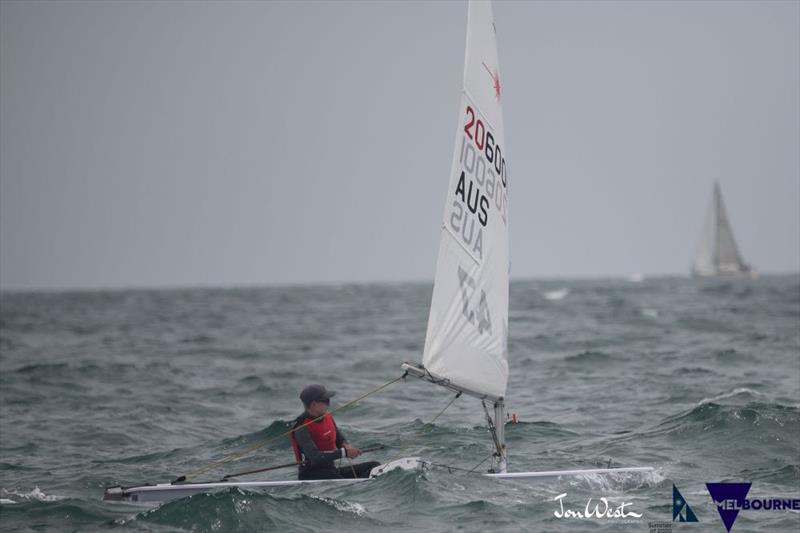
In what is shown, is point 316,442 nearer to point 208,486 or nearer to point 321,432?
point 321,432

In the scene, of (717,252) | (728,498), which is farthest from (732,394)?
(717,252)

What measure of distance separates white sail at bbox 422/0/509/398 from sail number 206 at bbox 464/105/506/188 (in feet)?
0.04

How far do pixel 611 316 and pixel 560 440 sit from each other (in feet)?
97.0

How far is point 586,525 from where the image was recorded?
9.79 metres

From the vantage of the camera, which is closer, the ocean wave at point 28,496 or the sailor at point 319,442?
the sailor at point 319,442

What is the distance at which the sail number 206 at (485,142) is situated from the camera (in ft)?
34.4

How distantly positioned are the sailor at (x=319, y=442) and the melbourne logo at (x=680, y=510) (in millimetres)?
3414

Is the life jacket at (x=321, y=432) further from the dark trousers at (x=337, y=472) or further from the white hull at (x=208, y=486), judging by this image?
the white hull at (x=208, y=486)

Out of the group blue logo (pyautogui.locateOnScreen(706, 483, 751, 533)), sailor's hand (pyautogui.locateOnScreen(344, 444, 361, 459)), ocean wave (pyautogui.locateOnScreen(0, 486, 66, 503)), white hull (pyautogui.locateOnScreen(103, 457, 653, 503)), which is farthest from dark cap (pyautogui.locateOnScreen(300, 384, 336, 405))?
blue logo (pyautogui.locateOnScreen(706, 483, 751, 533))

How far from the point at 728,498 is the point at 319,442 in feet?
15.1

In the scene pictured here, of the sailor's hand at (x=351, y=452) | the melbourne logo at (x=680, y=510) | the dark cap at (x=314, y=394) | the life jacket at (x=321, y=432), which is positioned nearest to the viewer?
the melbourne logo at (x=680, y=510)

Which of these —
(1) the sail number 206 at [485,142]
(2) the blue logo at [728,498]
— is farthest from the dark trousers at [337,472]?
(2) the blue logo at [728,498]

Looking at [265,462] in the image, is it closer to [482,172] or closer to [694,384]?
[482,172]

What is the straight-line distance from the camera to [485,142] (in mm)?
10812
